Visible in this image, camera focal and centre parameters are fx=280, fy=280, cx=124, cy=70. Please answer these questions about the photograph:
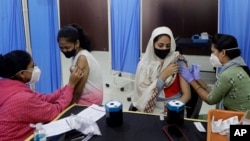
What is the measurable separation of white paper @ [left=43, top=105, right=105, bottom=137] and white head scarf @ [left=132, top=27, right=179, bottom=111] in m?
0.50

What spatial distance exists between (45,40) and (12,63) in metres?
1.62

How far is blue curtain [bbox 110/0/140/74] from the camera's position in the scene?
12.4 feet

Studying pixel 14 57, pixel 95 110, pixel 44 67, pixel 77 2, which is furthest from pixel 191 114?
pixel 77 2

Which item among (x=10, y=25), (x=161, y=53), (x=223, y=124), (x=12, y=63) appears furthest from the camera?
(x=10, y=25)

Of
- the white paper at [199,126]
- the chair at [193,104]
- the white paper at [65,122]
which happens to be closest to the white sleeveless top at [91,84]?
the white paper at [65,122]

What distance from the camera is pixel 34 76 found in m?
1.89

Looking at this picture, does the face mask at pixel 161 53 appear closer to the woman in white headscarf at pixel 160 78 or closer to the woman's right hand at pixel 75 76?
the woman in white headscarf at pixel 160 78

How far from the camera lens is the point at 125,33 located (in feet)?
12.9

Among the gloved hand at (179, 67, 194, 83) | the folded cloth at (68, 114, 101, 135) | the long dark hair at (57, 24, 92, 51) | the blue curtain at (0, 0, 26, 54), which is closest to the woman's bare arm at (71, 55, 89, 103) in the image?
the long dark hair at (57, 24, 92, 51)

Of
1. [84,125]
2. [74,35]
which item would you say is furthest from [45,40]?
[84,125]

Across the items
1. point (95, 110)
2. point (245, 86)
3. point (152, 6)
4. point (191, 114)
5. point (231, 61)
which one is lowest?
point (191, 114)

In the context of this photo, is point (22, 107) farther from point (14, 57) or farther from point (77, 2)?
point (77, 2)

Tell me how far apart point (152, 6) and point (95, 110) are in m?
3.76

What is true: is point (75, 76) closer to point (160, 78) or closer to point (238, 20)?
point (160, 78)
